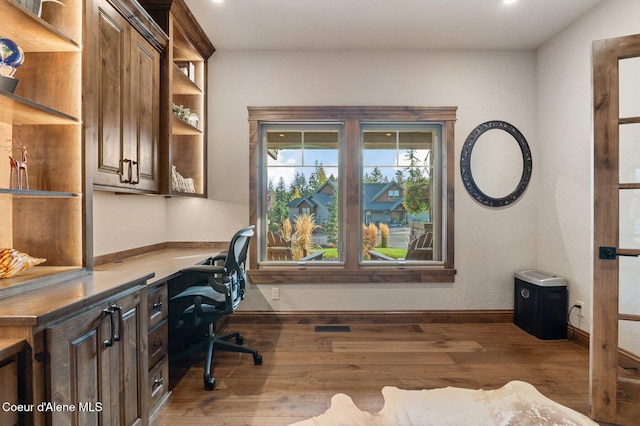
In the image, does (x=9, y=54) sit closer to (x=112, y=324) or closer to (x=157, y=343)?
(x=112, y=324)

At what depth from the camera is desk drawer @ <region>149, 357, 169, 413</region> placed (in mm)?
1951

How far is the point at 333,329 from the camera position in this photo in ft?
11.1

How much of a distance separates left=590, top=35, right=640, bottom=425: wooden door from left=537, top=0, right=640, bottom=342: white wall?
0.90 m

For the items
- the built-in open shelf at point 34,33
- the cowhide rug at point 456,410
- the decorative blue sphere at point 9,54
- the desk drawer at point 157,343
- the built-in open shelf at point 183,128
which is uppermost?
the built-in open shelf at point 34,33

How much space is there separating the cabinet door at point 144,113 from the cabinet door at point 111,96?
0.08 meters

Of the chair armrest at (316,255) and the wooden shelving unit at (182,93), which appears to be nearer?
the wooden shelving unit at (182,93)

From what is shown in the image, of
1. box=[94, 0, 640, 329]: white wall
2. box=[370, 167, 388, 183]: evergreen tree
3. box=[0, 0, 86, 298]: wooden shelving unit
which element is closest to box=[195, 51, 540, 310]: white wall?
box=[94, 0, 640, 329]: white wall

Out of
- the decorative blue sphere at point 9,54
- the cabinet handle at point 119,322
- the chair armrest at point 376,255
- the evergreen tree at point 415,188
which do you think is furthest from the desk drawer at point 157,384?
the evergreen tree at point 415,188

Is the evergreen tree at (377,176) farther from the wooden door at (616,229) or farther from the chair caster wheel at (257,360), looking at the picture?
the chair caster wheel at (257,360)

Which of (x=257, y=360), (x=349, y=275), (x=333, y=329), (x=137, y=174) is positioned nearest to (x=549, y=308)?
(x=349, y=275)

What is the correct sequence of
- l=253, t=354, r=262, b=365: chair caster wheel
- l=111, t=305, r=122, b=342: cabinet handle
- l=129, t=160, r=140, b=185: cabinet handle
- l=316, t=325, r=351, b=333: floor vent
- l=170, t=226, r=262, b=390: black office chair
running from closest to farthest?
1. l=111, t=305, r=122, b=342: cabinet handle
2. l=129, t=160, r=140, b=185: cabinet handle
3. l=170, t=226, r=262, b=390: black office chair
4. l=253, t=354, r=262, b=365: chair caster wheel
5. l=316, t=325, r=351, b=333: floor vent

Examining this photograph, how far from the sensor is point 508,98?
3.59 meters

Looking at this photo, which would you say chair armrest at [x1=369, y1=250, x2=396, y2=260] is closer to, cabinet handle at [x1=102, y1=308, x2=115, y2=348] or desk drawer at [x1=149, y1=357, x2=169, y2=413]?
desk drawer at [x1=149, y1=357, x2=169, y2=413]

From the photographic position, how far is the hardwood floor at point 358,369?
6.90 feet
